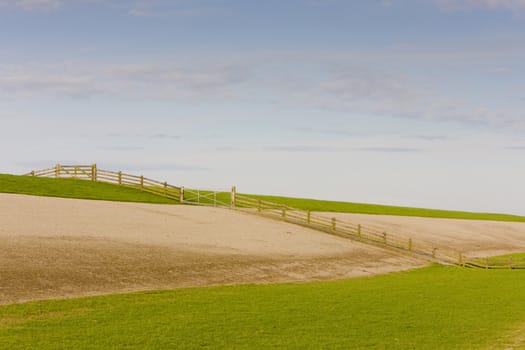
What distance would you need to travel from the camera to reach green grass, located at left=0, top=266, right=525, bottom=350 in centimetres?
1767

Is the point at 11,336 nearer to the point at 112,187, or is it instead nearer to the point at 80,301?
the point at 80,301

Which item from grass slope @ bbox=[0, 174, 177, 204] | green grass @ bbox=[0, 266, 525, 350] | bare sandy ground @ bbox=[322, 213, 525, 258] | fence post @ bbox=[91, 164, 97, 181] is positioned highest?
fence post @ bbox=[91, 164, 97, 181]

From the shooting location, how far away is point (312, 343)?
58.2 ft

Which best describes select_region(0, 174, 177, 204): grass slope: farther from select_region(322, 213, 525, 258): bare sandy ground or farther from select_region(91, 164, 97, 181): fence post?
select_region(322, 213, 525, 258): bare sandy ground

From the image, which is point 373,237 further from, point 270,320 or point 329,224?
point 270,320

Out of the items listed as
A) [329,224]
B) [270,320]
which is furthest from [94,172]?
[270,320]

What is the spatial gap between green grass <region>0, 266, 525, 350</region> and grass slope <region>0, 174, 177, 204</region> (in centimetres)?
3134

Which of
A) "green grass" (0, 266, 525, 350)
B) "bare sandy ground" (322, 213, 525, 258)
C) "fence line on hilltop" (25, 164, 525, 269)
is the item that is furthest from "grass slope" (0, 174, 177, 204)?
"green grass" (0, 266, 525, 350)

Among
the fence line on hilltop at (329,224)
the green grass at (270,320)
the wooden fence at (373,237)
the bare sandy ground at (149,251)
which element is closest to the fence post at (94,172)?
the fence line on hilltop at (329,224)

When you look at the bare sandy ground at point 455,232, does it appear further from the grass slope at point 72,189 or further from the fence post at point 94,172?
the fence post at point 94,172

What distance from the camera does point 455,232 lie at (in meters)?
67.8

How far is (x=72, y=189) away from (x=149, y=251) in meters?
27.1

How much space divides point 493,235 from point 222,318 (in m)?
57.4

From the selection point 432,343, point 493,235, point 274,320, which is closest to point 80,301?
point 274,320
